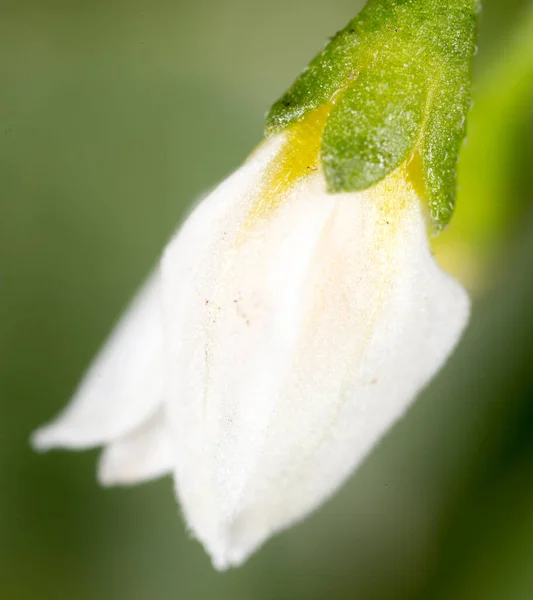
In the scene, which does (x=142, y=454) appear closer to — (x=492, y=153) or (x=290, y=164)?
(x=290, y=164)

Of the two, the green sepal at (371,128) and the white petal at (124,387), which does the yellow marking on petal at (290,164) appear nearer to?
the green sepal at (371,128)

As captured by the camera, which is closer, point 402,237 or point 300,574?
point 402,237

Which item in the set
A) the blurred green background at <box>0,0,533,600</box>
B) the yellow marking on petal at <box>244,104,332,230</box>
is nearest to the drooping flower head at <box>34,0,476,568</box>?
the yellow marking on petal at <box>244,104,332,230</box>

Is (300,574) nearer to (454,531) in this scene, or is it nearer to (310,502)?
(454,531)

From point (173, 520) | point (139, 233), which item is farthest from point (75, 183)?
point (173, 520)

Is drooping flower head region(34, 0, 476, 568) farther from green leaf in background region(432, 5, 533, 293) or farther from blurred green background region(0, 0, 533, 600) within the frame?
blurred green background region(0, 0, 533, 600)
